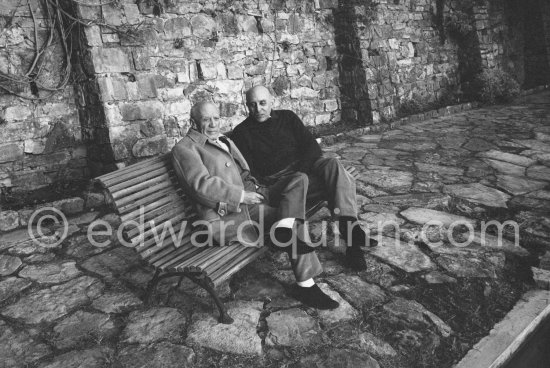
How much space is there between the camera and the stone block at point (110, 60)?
3943 mm

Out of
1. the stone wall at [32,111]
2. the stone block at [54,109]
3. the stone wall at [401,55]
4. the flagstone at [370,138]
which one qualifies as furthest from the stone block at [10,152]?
the stone wall at [401,55]

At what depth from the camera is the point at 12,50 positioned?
158 inches

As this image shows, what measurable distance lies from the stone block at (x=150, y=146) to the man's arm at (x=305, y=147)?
177cm

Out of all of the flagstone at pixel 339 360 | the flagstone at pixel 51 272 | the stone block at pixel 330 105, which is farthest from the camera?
the stone block at pixel 330 105

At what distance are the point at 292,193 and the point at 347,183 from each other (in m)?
0.49

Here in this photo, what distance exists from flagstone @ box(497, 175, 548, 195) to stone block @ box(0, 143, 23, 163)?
5.19m

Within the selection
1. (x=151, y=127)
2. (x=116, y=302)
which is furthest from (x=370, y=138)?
(x=116, y=302)

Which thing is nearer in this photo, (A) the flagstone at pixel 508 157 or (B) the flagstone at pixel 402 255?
(B) the flagstone at pixel 402 255

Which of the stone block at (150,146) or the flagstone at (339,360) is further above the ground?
the stone block at (150,146)

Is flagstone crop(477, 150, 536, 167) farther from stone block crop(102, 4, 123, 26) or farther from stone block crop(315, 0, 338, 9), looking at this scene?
stone block crop(102, 4, 123, 26)

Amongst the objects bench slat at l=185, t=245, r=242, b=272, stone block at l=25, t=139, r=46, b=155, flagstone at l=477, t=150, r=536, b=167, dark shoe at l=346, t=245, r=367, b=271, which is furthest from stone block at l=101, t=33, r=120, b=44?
flagstone at l=477, t=150, r=536, b=167

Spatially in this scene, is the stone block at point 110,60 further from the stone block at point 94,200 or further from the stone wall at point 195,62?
the stone block at point 94,200

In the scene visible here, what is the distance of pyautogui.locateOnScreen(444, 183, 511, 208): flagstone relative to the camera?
3.56 m

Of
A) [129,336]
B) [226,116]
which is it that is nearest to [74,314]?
[129,336]
